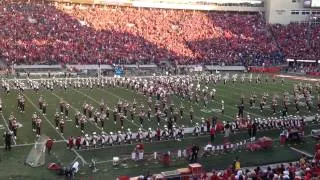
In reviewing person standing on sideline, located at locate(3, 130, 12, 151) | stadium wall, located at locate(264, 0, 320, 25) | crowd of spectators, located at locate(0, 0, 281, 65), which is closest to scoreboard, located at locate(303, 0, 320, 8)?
stadium wall, located at locate(264, 0, 320, 25)

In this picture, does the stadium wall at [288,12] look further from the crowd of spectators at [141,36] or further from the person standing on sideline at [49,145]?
the person standing on sideline at [49,145]

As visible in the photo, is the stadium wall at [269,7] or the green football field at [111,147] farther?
the stadium wall at [269,7]

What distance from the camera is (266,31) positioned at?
63.9 metres

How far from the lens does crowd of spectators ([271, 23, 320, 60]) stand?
56875mm

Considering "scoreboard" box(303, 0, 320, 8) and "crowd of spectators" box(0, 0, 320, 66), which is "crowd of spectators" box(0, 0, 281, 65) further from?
"scoreboard" box(303, 0, 320, 8)

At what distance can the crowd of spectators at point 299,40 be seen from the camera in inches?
2239

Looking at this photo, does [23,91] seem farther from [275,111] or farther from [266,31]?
[266,31]

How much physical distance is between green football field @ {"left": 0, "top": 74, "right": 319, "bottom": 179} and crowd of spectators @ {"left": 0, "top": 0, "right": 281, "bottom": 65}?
14.7 meters

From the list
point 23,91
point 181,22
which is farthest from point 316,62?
point 23,91

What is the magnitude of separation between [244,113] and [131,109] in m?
6.54

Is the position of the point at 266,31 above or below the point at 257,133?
above

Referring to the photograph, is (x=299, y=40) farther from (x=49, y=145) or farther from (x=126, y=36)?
(x=49, y=145)

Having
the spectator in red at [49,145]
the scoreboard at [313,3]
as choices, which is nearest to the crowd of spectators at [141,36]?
the scoreboard at [313,3]

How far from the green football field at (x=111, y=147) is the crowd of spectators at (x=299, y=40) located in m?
24.6
